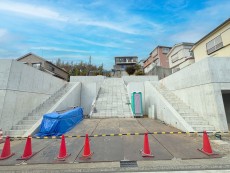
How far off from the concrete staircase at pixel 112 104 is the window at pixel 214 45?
11316mm

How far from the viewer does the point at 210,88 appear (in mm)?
6676

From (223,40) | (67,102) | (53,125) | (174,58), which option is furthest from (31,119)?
(174,58)

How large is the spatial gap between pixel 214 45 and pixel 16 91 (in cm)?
1906

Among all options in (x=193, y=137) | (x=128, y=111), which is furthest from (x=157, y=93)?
(x=193, y=137)

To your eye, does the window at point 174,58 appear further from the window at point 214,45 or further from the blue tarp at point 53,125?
the blue tarp at point 53,125

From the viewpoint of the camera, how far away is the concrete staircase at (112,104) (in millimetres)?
11875

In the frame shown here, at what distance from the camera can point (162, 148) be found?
4695 mm

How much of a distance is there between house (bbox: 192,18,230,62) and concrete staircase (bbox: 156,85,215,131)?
830 centimetres

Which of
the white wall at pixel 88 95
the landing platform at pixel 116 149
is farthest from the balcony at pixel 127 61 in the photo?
Result: the landing platform at pixel 116 149

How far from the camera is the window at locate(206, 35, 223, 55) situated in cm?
1352

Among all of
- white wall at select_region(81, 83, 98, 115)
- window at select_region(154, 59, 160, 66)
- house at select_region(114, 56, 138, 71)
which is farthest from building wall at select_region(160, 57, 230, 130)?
house at select_region(114, 56, 138, 71)

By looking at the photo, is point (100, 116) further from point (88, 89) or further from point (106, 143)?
point (106, 143)

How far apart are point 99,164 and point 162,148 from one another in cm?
245

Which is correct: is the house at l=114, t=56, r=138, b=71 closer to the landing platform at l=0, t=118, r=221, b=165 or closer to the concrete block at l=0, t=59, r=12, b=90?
the concrete block at l=0, t=59, r=12, b=90
